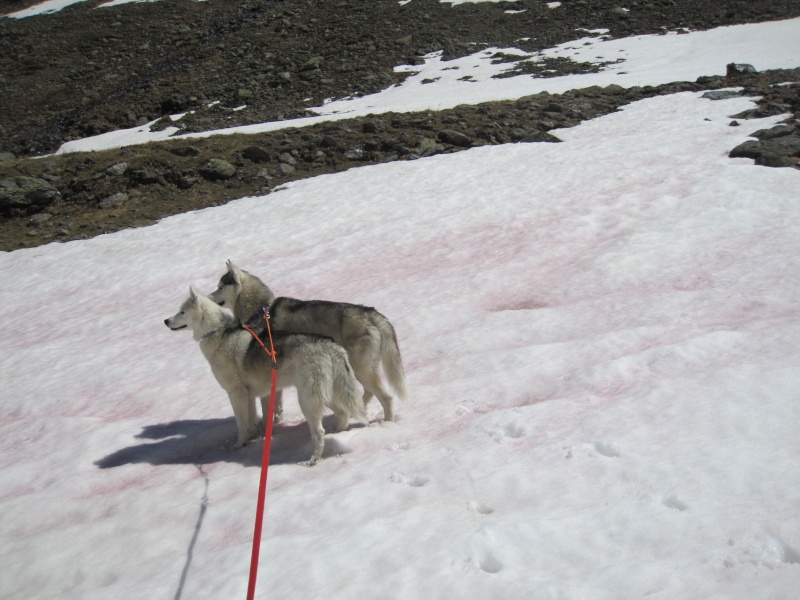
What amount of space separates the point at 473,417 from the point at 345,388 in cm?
173

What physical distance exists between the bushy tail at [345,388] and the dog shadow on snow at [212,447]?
0.46 metres

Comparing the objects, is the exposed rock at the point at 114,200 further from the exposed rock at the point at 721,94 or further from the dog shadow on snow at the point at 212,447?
the exposed rock at the point at 721,94

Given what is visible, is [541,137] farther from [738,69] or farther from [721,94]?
[738,69]

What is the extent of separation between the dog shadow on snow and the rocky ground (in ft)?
51.0

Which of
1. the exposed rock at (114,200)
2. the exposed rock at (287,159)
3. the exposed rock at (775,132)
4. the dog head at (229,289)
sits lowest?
the exposed rock at (114,200)

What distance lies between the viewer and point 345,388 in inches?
287

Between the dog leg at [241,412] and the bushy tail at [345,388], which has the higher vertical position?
the bushy tail at [345,388]

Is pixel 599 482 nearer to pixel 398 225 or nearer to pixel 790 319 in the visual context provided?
pixel 790 319

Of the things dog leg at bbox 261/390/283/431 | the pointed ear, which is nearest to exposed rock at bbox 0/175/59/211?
the pointed ear

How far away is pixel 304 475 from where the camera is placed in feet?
22.4

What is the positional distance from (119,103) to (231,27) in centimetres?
1840

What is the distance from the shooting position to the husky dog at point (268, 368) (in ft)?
23.6

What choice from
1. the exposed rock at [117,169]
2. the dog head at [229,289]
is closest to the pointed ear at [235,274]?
the dog head at [229,289]

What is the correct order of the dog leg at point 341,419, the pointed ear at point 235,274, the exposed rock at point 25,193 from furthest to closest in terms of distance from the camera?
the exposed rock at point 25,193
the pointed ear at point 235,274
the dog leg at point 341,419
